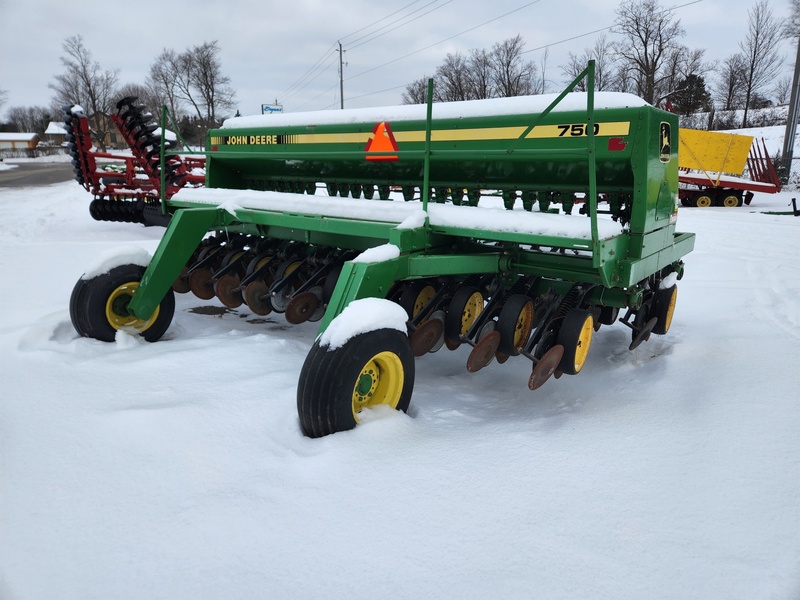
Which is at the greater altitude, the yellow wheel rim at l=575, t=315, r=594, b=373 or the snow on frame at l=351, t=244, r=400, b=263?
the snow on frame at l=351, t=244, r=400, b=263

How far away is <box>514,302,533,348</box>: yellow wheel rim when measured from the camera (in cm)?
341

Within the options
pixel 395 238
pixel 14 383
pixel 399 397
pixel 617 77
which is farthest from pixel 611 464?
pixel 617 77

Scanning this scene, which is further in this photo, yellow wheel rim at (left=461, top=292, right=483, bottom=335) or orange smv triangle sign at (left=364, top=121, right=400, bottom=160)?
orange smv triangle sign at (left=364, top=121, right=400, bottom=160)

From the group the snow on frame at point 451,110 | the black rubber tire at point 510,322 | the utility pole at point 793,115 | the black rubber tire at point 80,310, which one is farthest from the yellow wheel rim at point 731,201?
the black rubber tire at point 80,310

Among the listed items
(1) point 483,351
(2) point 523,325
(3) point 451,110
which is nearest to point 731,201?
(3) point 451,110

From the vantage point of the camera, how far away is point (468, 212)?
134 inches

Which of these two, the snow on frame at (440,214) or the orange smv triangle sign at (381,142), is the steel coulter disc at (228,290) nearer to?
the snow on frame at (440,214)

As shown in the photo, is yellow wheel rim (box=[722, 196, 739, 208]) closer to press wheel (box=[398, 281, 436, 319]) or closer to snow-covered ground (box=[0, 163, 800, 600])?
snow-covered ground (box=[0, 163, 800, 600])

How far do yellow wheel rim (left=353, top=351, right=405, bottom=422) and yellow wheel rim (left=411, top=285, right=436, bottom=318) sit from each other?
2.88 feet

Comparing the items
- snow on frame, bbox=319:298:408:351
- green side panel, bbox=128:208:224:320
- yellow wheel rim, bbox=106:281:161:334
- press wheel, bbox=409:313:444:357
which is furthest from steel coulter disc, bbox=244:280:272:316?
snow on frame, bbox=319:298:408:351

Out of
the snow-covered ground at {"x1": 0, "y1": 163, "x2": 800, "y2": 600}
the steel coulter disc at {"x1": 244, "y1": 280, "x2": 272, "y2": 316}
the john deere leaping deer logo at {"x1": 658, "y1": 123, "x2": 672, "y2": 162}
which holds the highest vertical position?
the john deere leaping deer logo at {"x1": 658, "y1": 123, "x2": 672, "y2": 162}

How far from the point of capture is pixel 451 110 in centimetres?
382

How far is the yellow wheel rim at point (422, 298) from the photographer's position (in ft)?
12.3

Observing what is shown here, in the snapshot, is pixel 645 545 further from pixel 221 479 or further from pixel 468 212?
pixel 468 212
